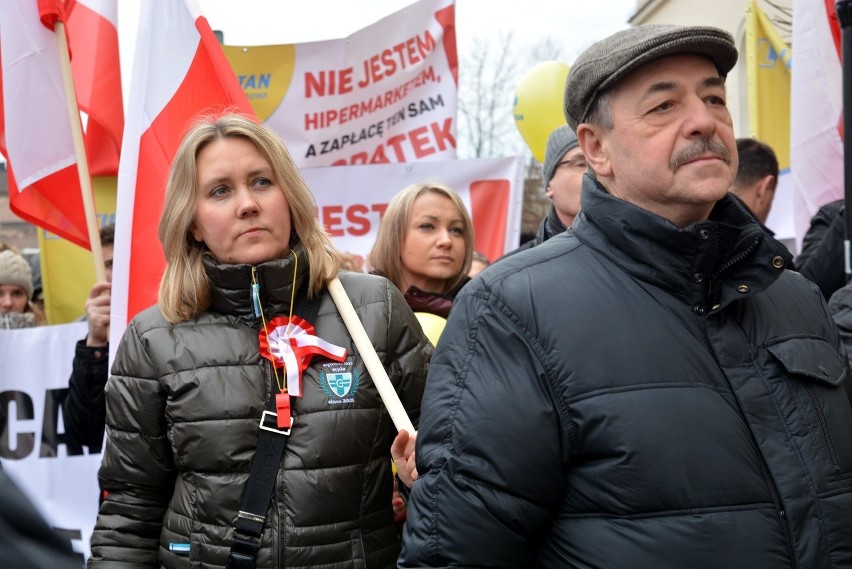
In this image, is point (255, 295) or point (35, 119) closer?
point (255, 295)

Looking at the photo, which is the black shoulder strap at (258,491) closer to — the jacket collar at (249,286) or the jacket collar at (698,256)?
the jacket collar at (249,286)

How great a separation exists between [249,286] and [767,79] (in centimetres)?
484

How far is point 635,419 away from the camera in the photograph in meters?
1.65

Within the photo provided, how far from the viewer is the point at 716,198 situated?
185 cm

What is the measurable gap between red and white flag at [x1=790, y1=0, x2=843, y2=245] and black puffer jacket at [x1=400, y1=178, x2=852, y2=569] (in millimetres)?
3100

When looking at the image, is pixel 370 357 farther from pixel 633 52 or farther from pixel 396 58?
pixel 396 58

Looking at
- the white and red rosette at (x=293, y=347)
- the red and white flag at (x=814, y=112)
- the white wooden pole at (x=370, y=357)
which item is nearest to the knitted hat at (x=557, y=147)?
the red and white flag at (x=814, y=112)

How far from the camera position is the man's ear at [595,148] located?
6.41 feet

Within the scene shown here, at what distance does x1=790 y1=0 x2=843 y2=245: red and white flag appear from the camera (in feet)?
14.9

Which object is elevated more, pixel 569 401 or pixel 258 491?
pixel 569 401

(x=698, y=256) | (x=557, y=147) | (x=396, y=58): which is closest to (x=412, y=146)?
(x=396, y=58)

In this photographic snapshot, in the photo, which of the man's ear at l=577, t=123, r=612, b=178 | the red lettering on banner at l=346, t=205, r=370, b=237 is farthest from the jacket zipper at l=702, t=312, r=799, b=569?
the red lettering on banner at l=346, t=205, r=370, b=237

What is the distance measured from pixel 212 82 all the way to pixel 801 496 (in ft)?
9.70

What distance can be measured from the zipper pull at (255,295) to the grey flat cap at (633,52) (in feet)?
3.46
